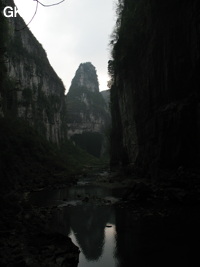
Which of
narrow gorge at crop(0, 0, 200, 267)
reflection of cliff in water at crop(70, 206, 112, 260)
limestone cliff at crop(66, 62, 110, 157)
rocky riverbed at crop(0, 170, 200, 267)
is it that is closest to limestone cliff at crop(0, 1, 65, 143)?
narrow gorge at crop(0, 0, 200, 267)

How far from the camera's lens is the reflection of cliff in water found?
1674 centimetres

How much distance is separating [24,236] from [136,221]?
321 inches

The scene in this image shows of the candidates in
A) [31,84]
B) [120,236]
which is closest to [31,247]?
[120,236]

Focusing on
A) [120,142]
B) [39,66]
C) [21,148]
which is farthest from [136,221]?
[39,66]

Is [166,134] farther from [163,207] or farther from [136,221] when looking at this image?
[136,221]

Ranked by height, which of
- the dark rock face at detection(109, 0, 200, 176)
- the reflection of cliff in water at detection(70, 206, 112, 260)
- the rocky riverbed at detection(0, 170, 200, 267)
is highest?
the dark rock face at detection(109, 0, 200, 176)

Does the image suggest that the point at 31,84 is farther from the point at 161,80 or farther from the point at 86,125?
the point at 161,80

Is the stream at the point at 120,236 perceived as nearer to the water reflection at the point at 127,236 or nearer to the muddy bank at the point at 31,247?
the water reflection at the point at 127,236

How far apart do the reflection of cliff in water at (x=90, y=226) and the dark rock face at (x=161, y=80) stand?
1124cm

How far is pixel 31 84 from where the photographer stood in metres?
107

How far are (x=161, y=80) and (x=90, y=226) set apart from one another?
75.2 feet

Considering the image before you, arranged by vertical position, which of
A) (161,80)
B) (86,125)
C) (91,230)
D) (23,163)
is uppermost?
(86,125)

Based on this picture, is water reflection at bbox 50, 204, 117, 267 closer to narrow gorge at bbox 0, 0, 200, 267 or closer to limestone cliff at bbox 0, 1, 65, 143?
narrow gorge at bbox 0, 0, 200, 267

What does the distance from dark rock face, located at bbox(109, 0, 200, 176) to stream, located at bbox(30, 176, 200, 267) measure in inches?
405
